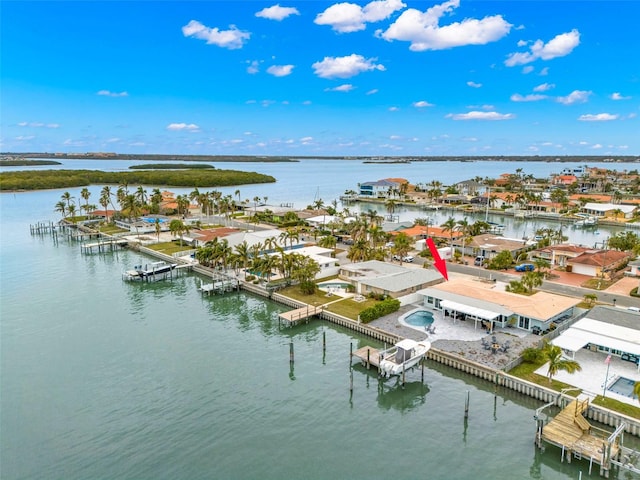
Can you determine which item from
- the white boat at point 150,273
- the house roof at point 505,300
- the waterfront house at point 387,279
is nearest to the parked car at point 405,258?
the waterfront house at point 387,279

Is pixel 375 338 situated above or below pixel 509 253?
below

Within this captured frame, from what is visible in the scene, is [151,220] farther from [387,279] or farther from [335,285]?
[387,279]

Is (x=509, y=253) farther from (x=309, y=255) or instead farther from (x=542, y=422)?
(x=542, y=422)

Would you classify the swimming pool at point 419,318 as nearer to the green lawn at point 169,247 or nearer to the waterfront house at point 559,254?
the waterfront house at point 559,254

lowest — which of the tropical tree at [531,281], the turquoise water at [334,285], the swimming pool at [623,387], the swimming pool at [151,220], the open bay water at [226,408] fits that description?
the open bay water at [226,408]

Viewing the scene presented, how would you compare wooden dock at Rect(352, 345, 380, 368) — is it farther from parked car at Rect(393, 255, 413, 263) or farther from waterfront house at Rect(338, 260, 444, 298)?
parked car at Rect(393, 255, 413, 263)

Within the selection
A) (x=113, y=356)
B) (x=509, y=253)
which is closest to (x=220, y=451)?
(x=113, y=356)

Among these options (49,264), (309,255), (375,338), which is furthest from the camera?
(49,264)
